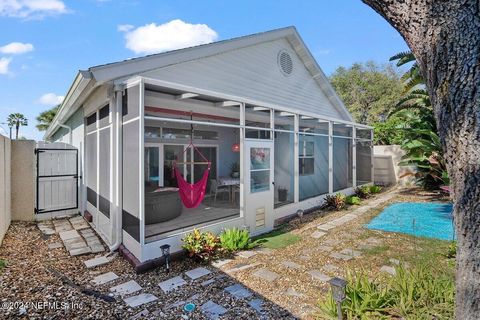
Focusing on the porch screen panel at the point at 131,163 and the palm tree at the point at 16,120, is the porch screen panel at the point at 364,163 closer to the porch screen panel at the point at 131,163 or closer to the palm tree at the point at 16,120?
the porch screen panel at the point at 131,163

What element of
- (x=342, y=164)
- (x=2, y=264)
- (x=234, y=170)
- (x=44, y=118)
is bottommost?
(x=2, y=264)

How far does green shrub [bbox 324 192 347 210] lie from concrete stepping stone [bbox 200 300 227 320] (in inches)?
270

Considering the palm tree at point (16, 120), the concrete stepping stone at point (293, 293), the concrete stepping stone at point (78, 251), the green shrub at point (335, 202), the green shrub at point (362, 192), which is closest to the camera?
the concrete stepping stone at point (293, 293)

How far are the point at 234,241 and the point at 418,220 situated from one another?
6.29 m

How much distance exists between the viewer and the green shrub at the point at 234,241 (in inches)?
212

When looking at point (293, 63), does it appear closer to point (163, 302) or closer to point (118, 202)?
point (118, 202)

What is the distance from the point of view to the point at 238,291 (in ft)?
12.7

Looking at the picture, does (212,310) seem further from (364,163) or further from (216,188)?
(364,163)

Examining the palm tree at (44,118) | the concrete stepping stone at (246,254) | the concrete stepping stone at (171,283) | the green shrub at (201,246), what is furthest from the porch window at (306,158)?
the palm tree at (44,118)

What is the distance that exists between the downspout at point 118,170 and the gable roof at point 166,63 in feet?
1.61

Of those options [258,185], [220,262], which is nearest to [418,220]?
[258,185]

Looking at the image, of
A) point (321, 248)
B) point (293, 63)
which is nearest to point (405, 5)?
point (321, 248)

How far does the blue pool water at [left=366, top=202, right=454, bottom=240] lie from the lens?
6922 millimetres

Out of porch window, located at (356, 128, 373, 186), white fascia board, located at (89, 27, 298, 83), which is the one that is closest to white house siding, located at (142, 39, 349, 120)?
white fascia board, located at (89, 27, 298, 83)
